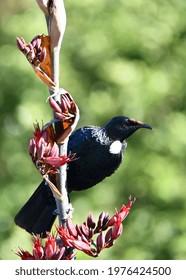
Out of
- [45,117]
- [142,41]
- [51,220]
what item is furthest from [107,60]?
[51,220]

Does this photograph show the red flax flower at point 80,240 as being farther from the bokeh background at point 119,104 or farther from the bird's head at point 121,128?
the bokeh background at point 119,104

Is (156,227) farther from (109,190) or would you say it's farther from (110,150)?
(110,150)

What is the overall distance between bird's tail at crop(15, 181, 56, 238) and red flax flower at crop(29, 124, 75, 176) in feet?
0.66

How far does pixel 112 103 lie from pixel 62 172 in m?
3.24

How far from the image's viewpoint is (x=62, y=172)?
133 centimetres

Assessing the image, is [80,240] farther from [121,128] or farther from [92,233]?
[121,128]

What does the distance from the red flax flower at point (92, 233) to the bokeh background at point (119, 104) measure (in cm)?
281

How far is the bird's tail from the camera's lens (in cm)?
154

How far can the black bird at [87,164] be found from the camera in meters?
1.59

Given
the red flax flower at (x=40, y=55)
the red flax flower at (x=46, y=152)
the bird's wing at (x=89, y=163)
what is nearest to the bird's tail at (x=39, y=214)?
the bird's wing at (x=89, y=163)

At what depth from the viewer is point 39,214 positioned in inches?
63.2

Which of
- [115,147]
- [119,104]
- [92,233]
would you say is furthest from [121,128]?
[119,104]

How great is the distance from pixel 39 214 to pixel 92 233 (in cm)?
26

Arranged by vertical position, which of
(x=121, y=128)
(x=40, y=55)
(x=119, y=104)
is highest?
(x=40, y=55)
